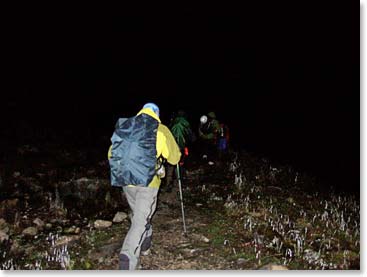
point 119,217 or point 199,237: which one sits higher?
point 119,217

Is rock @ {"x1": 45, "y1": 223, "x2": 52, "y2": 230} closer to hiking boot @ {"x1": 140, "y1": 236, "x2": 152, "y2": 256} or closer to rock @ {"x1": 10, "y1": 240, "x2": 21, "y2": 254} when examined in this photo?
rock @ {"x1": 10, "y1": 240, "x2": 21, "y2": 254}

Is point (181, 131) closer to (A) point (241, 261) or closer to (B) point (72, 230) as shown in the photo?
(B) point (72, 230)

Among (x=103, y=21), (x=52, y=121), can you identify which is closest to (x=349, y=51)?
(x=103, y=21)

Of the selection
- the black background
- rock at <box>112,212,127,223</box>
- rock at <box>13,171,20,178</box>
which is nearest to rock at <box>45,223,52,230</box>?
rock at <box>112,212,127,223</box>

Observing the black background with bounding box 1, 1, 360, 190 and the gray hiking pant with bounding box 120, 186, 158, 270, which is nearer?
the gray hiking pant with bounding box 120, 186, 158, 270

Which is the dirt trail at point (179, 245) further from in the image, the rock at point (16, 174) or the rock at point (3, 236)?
the rock at point (16, 174)

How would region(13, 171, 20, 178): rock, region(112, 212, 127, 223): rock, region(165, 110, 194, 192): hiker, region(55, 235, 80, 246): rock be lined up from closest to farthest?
1. region(55, 235, 80, 246): rock
2. region(112, 212, 127, 223): rock
3. region(165, 110, 194, 192): hiker
4. region(13, 171, 20, 178): rock

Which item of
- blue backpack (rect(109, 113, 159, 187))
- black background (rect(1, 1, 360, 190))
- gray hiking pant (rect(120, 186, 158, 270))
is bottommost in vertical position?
gray hiking pant (rect(120, 186, 158, 270))

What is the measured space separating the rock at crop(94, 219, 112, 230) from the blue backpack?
7.63ft

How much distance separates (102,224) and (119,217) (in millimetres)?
447

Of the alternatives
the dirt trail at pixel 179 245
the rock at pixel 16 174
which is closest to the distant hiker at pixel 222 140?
the dirt trail at pixel 179 245

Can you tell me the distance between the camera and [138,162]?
18.6 feet

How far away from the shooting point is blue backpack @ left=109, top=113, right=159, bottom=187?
18.6 feet

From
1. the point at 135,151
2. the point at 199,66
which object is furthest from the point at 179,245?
the point at 199,66
